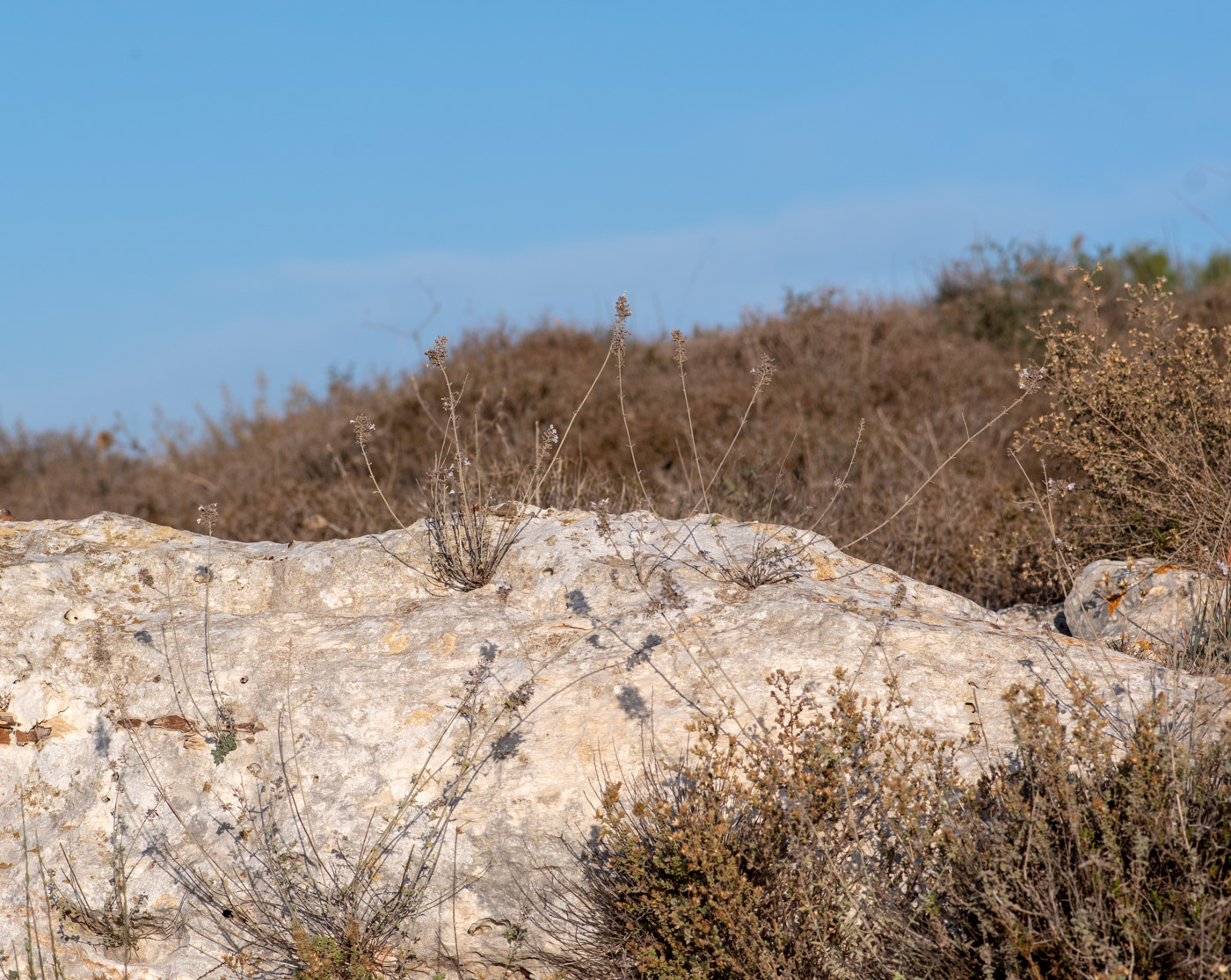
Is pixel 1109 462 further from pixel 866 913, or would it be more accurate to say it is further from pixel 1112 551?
pixel 866 913

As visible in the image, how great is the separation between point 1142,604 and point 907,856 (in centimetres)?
179

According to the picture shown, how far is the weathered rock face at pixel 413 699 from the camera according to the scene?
9.32ft

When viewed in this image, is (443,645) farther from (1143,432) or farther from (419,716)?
(1143,432)

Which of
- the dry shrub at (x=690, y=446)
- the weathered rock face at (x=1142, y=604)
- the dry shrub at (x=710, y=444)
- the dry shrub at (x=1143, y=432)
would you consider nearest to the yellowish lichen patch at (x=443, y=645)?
the dry shrub at (x=710, y=444)

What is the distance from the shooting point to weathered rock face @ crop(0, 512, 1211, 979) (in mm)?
2842

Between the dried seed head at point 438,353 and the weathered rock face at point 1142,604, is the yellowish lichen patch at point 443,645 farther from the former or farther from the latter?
the weathered rock face at point 1142,604

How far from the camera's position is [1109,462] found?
4168mm

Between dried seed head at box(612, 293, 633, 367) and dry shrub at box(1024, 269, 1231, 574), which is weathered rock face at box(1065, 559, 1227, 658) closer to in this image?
dry shrub at box(1024, 269, 1231, 574)

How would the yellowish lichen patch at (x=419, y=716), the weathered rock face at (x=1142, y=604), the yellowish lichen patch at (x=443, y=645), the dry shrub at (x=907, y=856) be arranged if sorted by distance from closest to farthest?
the dry shrub at (x=907, y=856) < the yellowish lichen patch at (x=419, y=716) < the yellowish lichen patch at (x=443, y=645) < the weathered rock face at (x=1142, y=604)

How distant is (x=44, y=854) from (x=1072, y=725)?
3.10 meters

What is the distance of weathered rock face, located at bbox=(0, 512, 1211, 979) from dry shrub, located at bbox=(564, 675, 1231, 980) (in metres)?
0.20

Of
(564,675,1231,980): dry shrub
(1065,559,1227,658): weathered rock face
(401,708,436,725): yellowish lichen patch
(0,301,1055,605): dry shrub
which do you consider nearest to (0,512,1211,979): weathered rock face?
(401,708,436,725): yellowish lichen patch

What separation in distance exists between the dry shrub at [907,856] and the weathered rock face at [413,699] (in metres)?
0.20

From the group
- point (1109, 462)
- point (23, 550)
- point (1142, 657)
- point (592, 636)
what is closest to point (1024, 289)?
point (1109, 462)
